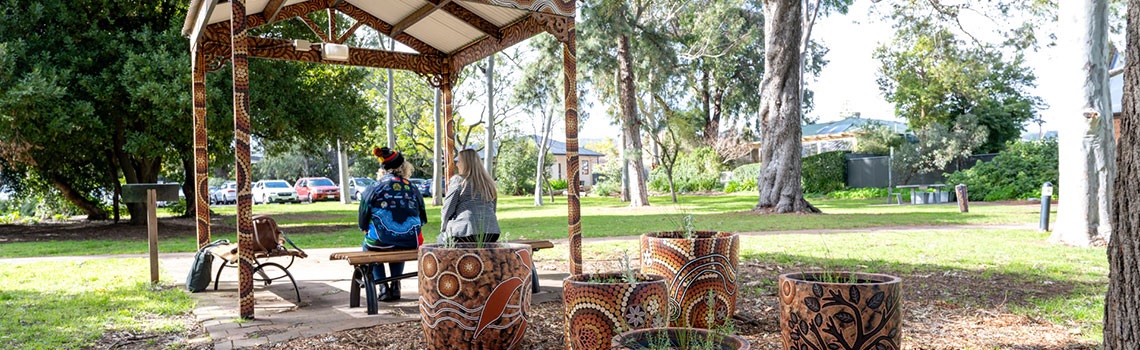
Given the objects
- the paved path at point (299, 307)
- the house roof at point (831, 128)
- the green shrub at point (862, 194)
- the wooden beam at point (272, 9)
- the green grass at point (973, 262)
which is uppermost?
the house roof at point (831, 128)

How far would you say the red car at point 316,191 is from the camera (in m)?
39.6

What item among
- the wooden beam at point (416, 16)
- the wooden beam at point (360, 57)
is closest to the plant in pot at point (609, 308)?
the wooden beam at point (416, 16)

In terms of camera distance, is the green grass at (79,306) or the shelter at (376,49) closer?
the green grass at (79,306)

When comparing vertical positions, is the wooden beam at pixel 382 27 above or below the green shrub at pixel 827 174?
above

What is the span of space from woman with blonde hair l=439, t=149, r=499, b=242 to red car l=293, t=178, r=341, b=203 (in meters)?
35.9

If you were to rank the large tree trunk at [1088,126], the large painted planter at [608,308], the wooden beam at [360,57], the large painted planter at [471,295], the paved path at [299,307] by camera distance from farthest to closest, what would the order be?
the large tree trunk at [1088,126]
the wooden beam at [360,57]
the paved path at [299,307]
the large painted planter at [471,295]
the large painted planter at [608,308]

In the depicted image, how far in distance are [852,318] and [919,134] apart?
2843 cm

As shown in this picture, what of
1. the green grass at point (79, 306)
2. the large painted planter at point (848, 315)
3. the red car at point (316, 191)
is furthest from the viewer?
the red car at point (316, 191)

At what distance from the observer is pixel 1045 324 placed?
15.9ft

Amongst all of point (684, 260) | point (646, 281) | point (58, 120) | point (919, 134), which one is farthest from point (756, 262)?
point (919, 134)

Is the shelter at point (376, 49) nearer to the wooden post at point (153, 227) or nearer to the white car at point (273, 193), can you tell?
the wooden post at point (153, 227)

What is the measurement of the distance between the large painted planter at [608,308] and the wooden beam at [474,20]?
4713 mm

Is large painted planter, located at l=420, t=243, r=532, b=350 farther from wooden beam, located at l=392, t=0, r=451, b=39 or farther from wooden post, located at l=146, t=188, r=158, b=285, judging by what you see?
wooden post, located at l=146, t=188, r=158, b=285

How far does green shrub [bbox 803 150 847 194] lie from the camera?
32.4 metres
